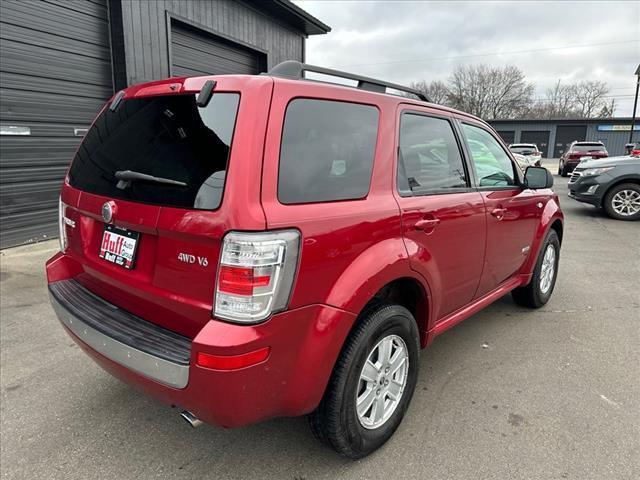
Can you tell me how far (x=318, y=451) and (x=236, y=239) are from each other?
4.43 ft

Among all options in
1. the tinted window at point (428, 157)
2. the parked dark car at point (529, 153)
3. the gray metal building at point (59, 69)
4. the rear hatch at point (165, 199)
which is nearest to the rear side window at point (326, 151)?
the rear hatch at point (165, 199)

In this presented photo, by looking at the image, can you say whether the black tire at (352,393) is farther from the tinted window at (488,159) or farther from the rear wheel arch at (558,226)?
the rear wheel arch at (558,226)

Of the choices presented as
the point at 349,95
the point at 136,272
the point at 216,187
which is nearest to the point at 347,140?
the point at 349,95

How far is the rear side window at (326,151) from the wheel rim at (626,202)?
9.39m

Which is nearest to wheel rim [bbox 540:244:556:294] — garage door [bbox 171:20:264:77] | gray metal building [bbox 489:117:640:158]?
garage door [bbox 171:20:264:77]

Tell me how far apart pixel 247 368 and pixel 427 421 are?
140cm

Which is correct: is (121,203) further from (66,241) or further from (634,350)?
(634,350)

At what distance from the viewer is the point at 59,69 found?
6.57 meters

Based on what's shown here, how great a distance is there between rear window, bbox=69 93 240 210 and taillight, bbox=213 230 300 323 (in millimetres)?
203

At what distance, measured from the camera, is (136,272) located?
200cm

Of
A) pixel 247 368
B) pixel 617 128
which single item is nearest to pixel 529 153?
pixel 617 128

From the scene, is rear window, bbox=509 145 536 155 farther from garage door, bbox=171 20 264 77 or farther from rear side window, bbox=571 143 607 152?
garage door, bbox=171 20 264 77

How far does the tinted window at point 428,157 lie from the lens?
245 centimetres

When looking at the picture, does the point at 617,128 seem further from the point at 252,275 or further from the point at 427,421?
the point at 252,275
